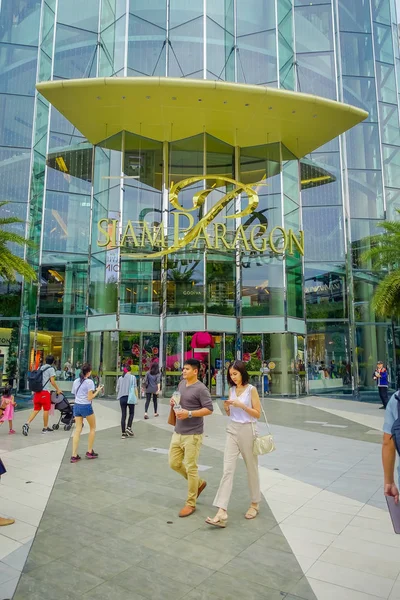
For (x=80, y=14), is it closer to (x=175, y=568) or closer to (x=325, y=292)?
(x=325, y=292)

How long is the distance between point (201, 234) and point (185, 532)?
17100mm

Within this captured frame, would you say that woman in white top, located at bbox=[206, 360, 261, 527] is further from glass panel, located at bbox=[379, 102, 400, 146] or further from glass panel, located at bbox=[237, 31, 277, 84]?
glass panel, located at bbox=[379, 102, 400, 146]

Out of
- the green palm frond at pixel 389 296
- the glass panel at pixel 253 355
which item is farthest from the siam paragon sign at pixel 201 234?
the green palm frond at pixel 389 296

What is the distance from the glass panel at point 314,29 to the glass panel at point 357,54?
3.03 feet

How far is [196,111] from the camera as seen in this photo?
63.6 feet

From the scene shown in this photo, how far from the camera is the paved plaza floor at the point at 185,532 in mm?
3408

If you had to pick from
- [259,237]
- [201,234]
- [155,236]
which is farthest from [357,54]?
[155,236]

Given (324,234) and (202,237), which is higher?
(324,234)

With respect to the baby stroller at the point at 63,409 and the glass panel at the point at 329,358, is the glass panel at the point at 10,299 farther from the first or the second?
the glass panel at the point at 329,358

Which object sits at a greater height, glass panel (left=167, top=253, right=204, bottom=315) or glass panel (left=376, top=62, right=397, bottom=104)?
glass panel (left=376, top=62, right=397, bottom=104)

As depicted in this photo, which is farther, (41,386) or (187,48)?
(187,48)

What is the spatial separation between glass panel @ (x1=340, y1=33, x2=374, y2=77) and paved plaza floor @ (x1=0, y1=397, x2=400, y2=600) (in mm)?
22911

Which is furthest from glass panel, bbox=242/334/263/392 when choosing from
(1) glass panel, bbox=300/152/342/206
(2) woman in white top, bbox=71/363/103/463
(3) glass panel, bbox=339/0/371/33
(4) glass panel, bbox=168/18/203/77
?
(3) glass panel, bbox=339/0/371/33

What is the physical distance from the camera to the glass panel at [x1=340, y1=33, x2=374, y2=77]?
23812 mm
